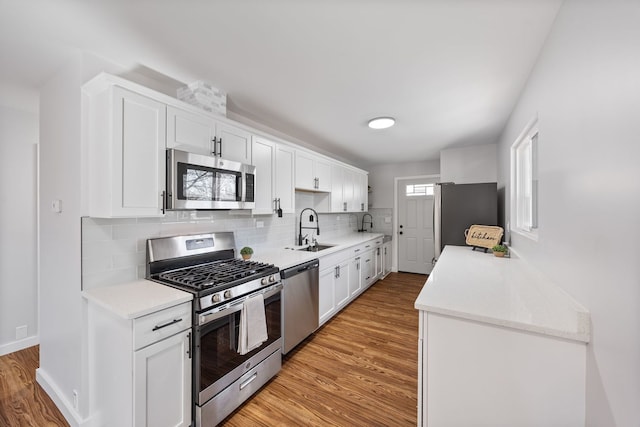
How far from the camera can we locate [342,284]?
11.8 feet

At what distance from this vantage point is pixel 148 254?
192 cm

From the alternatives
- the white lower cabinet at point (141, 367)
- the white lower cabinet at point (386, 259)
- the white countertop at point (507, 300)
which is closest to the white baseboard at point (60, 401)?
the white lower cabinet at point (141, 367)

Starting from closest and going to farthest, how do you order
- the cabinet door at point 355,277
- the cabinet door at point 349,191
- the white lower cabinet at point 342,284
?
the white lower cabinet at point 342,284, the cabinet door at point 355,277, the cabinet door at point 349,191

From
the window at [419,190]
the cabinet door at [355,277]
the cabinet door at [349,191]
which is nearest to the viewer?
the cabinet door at [355,277]

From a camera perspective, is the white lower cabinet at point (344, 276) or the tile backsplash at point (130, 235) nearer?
the tile backsplash at point (130, 235)

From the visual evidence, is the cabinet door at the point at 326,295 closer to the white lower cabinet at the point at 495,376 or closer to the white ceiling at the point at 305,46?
the white lower cabinet at the point at 495,376

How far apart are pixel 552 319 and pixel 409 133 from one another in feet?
9.34

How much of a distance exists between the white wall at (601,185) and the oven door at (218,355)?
1.82 m

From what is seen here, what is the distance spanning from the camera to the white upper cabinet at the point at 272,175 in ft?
8.58

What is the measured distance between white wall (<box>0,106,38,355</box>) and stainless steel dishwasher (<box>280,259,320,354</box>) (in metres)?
2.66

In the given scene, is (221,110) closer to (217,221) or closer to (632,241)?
(217,221)

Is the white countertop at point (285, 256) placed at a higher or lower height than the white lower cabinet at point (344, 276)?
higher

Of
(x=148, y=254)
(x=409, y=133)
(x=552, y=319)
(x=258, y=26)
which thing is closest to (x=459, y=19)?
(x=258, y=26)

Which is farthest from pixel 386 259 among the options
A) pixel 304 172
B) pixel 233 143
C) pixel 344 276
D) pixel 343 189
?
pixel 233 143
